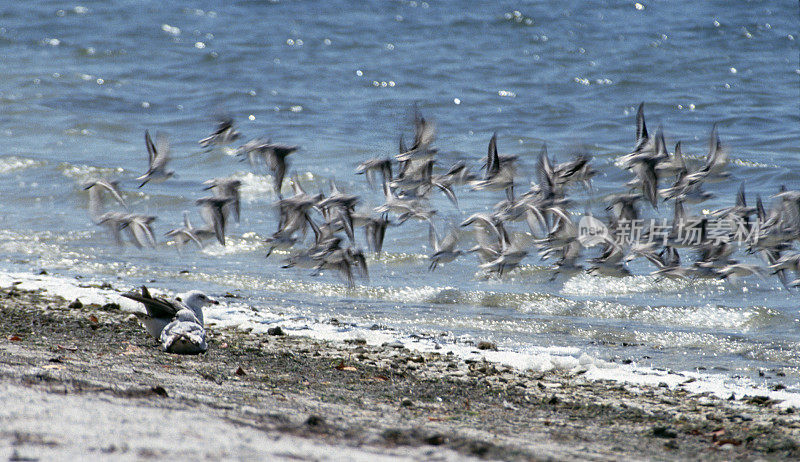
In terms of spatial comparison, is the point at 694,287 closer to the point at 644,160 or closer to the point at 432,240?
the point at 644,160

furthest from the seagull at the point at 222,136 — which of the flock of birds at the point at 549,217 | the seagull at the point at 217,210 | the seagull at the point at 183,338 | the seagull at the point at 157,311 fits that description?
the seagull at the point at 183,338

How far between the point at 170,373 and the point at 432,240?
5.98 m

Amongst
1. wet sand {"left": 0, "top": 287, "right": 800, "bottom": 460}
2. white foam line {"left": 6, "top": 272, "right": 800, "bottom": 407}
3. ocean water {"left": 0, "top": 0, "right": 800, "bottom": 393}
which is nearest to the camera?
wet sand {"left": 0, "top": 287, "right": 800, "bottom": 460}

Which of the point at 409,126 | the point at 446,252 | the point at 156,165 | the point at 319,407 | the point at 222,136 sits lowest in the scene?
the point at 319,407

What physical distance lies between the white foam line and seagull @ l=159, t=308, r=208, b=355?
107 cm

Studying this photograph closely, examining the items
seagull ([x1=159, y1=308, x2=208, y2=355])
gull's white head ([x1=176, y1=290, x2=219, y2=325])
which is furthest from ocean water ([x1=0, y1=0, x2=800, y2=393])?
seagull ([x1=159, y1=308, x2=208, y2=355])

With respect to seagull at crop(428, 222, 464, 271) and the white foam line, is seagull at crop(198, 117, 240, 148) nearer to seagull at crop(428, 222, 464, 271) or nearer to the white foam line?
the white foam line

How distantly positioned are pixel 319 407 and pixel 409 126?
1458 cm

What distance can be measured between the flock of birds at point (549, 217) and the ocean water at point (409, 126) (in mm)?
488

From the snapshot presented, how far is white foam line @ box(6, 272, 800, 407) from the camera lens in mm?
6777

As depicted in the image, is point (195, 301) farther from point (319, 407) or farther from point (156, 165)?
point (156, 165)

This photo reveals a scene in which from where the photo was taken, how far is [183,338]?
7012mm

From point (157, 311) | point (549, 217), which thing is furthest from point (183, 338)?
point (549, 217)

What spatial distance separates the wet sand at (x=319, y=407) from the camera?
13.7 feet
